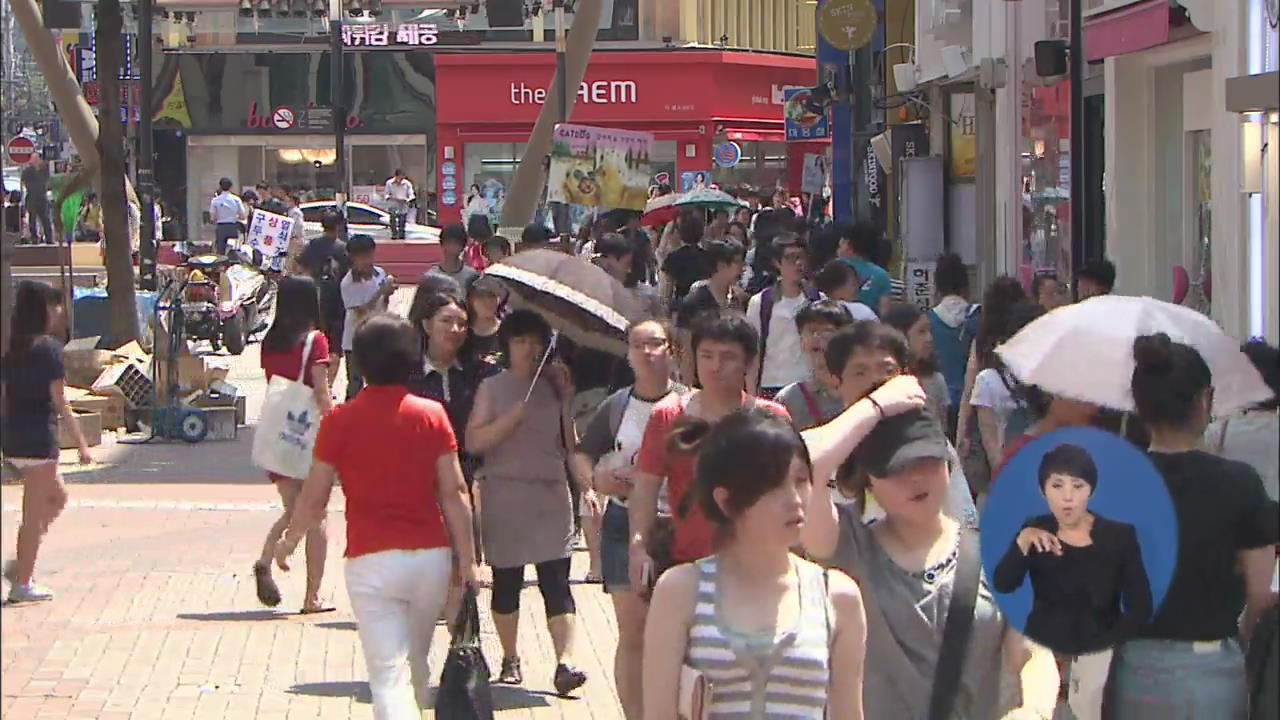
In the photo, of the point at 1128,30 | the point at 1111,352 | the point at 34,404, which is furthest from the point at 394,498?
the point at 1128,30

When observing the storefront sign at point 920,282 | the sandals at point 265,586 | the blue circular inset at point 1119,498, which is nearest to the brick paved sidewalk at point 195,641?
the sandals at point 265,586

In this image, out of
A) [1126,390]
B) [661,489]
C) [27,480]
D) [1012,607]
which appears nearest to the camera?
[1012,607]

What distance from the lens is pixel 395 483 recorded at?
6965 mm

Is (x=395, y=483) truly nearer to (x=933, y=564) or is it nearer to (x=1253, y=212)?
(x=933, y=564)

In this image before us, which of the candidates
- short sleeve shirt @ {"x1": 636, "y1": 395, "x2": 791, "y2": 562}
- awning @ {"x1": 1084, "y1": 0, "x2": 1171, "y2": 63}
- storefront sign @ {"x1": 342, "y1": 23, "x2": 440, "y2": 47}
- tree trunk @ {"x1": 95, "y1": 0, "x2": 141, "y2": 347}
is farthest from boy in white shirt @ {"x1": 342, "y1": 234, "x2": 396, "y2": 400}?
storefront sign @ {"x1": 342, "y1": 23, "x2": 440, "y2": 47}

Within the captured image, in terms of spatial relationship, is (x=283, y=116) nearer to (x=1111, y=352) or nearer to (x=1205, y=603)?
(x=1111, y=352)

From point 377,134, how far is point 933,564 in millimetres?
48566

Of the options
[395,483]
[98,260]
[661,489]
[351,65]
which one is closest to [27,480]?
[395,483]

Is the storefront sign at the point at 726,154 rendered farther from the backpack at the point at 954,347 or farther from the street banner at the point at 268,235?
the backpack at the point at 954,347

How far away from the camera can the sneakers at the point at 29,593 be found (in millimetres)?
10844

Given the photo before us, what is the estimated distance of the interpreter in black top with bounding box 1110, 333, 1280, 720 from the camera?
16.4 ft

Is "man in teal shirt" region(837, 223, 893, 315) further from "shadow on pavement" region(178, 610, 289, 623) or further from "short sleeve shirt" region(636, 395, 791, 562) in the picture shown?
"short sleeve shirt" region(636, 395, 791, 562)

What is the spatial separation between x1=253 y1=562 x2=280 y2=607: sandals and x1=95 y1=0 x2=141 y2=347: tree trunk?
37.0 feet

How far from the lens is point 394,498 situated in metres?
6.95
